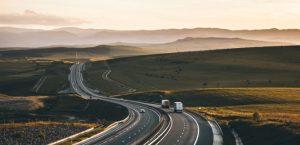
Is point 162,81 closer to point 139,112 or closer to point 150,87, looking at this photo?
point 150,87

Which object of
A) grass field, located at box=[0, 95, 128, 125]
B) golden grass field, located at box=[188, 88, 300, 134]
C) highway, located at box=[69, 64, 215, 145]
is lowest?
grass field, located at box=[0, 95, 128, 125]

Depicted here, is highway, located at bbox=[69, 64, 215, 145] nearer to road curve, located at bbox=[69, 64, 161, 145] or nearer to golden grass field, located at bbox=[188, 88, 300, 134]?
road curve, located at bbox=[69, 64, 161, 145]

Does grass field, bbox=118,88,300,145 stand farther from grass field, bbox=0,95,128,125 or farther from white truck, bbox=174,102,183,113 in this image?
grass field, bbox=0,95,128,125

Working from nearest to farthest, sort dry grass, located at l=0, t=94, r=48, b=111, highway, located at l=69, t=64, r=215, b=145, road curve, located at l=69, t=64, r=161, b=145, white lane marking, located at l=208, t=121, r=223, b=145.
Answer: white lane marking, located at l=208, t=121, r=223, b=145
highway, located at l=69, t=64, r=215, b=145
road curve, located at l=69, t=64, r=161, b=145
dry grass, located at l=0, t=94, r=48, b=111


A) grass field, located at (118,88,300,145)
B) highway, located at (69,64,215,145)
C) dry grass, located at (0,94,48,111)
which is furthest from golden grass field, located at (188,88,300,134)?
dry grass, located at (0,94,48,111)

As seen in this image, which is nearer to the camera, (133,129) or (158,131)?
(158,131)

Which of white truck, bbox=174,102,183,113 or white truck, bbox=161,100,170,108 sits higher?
white truck, bbox=174,102,183,113

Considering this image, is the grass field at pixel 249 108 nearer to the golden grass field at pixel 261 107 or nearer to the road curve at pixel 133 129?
the golden grass field at pixel 261 107

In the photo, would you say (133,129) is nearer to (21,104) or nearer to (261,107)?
(261,107)

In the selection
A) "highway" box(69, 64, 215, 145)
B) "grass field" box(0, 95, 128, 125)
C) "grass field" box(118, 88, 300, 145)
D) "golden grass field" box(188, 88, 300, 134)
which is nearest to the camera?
"grass field" box(118, 88, 300, 145)

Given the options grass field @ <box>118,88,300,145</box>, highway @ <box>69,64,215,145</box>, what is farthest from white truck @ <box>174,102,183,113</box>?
grass field @ <box>118,88,300,145</box>

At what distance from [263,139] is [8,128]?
41.7 metres

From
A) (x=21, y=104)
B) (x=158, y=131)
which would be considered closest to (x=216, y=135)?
(x=158, y=131)

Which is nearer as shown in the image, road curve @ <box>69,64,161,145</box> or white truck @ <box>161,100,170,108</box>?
road curve @ <box>69,64,161,145</box>
